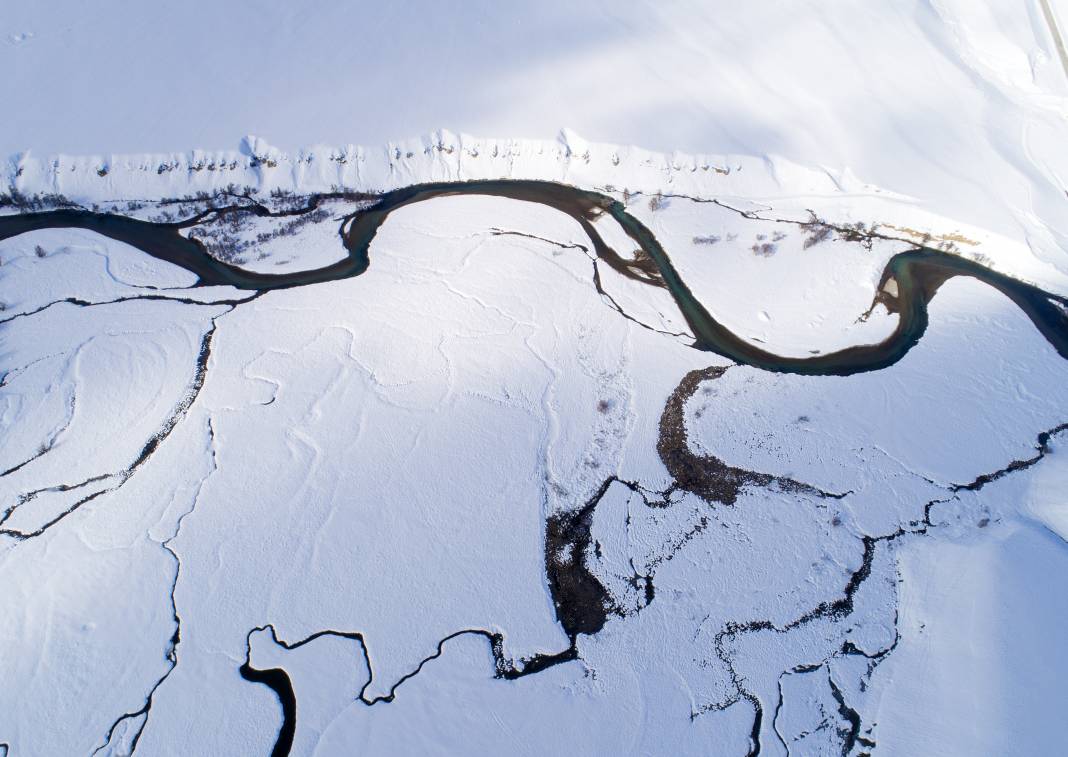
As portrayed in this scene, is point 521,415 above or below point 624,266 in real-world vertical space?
below

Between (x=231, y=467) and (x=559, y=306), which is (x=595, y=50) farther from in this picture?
(x=231, y=467)

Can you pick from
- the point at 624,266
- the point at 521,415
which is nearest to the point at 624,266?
the point at 624,266

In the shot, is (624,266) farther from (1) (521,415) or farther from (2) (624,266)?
(1) (521,415)

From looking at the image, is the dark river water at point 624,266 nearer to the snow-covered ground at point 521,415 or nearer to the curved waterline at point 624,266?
the curved waterline at point 624,266

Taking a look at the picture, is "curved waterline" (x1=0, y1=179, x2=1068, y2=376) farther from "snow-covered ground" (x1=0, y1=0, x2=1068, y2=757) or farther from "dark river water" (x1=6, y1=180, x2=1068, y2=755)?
"snow-covered ground" (x1=0, y1=0, x2=1068, y2=757)

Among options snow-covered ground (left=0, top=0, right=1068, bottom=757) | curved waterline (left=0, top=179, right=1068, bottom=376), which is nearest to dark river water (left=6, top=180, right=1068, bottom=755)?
curved waterline (left=0, top=179, right=1068, bottom=376)

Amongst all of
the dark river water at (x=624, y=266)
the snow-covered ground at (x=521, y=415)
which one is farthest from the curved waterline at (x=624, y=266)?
the snow-covered ground at (x=521, y=415)
